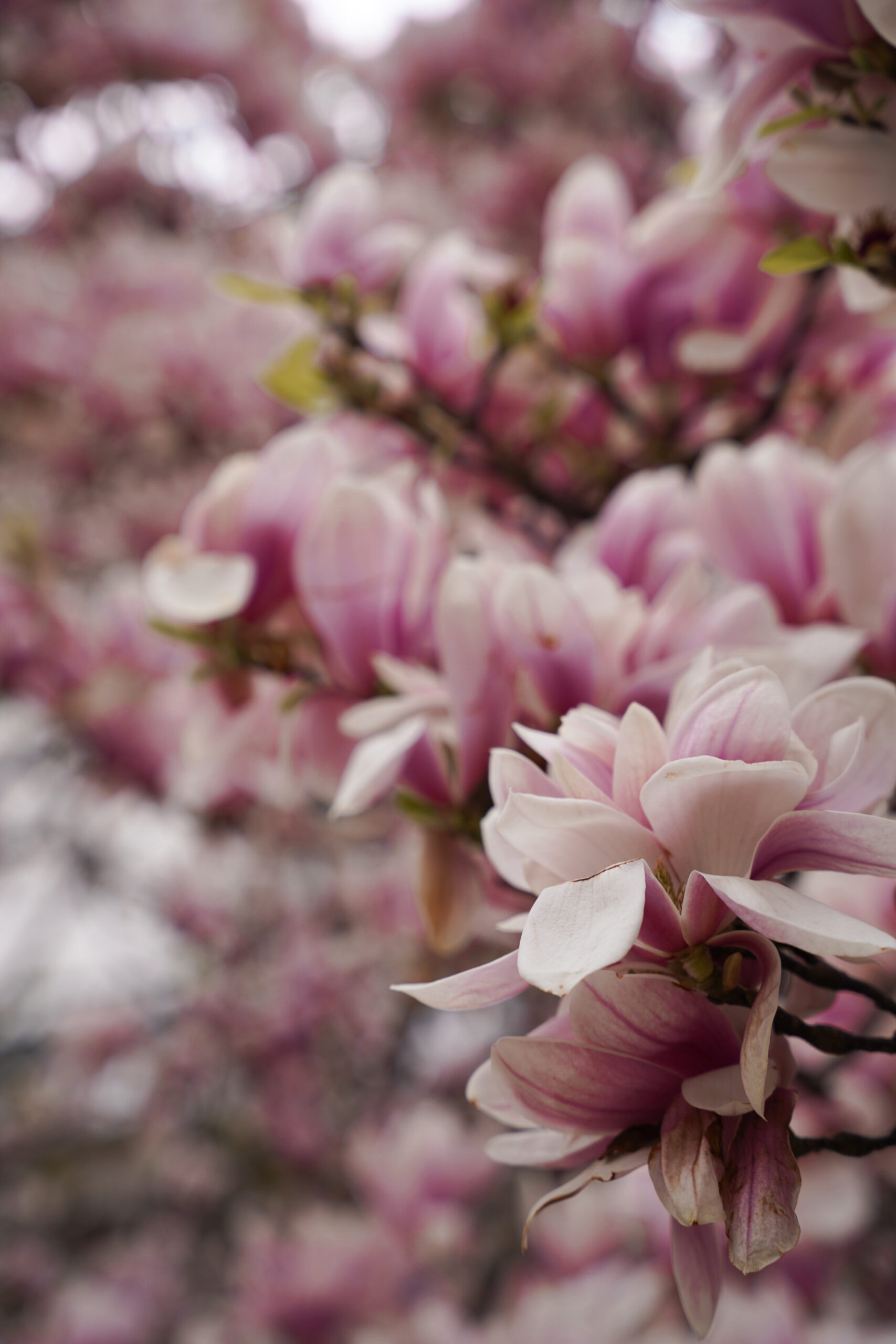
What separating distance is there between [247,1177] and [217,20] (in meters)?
2.29

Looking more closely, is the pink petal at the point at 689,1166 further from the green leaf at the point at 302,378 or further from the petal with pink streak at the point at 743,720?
the green leaf at the point at 302,378

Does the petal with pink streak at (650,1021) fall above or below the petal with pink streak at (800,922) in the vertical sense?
below

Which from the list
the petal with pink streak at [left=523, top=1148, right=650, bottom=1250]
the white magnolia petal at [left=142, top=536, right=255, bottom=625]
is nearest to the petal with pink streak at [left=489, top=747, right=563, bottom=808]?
the petal with pink streak at [left=523, top=1148, right=650, bottom=1250]

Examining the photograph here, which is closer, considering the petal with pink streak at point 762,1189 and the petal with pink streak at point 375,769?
the petal with pink streak at point 762,1189

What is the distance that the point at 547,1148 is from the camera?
0.30 m

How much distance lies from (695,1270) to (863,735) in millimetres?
156

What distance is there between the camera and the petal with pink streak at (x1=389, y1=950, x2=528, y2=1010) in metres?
0.26

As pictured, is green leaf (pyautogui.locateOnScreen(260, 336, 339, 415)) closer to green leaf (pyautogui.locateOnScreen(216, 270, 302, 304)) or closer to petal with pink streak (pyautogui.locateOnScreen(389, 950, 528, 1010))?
green leaf (pyautogui.locateOnScreen(216, 270, 302, 304))

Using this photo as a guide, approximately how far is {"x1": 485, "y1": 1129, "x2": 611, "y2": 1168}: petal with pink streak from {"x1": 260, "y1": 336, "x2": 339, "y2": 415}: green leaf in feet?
Answer: 1.63

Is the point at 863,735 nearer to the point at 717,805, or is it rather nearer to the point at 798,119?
the point at 717,805

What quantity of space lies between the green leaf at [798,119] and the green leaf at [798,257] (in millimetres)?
41

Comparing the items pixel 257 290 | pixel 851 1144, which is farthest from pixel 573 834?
pixel 257 290

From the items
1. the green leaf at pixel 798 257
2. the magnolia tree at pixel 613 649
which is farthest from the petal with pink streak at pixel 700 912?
the green leaf at pixel 798 257

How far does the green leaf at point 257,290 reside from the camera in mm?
624
